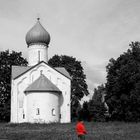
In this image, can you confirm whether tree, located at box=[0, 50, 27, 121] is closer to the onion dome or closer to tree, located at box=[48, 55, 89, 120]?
tree, located at box=[48, 55, 89, 120]

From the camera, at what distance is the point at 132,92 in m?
48.0

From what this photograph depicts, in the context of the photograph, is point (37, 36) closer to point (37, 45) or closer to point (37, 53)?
point (37, 45)

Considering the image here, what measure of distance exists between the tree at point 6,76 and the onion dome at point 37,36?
10.9 m

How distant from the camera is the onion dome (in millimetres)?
52312

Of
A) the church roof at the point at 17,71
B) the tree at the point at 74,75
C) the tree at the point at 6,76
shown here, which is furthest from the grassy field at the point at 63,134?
the tree at the point at 74,75

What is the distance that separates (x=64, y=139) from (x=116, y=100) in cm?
3092

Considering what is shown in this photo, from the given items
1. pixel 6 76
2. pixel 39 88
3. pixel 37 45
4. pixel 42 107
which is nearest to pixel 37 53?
pixel 37 45

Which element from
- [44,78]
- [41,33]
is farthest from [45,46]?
[44,78]

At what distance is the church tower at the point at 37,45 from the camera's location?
52.1 meters

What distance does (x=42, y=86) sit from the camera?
153 ft

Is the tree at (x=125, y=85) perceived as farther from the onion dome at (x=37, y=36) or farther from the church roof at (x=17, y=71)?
the church roof at (x=17, y=71)

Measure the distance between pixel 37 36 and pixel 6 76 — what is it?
1236 centimetres

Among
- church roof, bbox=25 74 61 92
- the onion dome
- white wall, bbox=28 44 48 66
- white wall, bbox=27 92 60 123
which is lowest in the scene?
white wall, bbox=27 92 60 123

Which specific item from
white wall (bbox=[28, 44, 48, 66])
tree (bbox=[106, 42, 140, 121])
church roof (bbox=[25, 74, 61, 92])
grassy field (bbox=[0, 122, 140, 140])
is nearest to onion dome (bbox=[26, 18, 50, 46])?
white wall (bbox=[28, 44, 48, 66])
